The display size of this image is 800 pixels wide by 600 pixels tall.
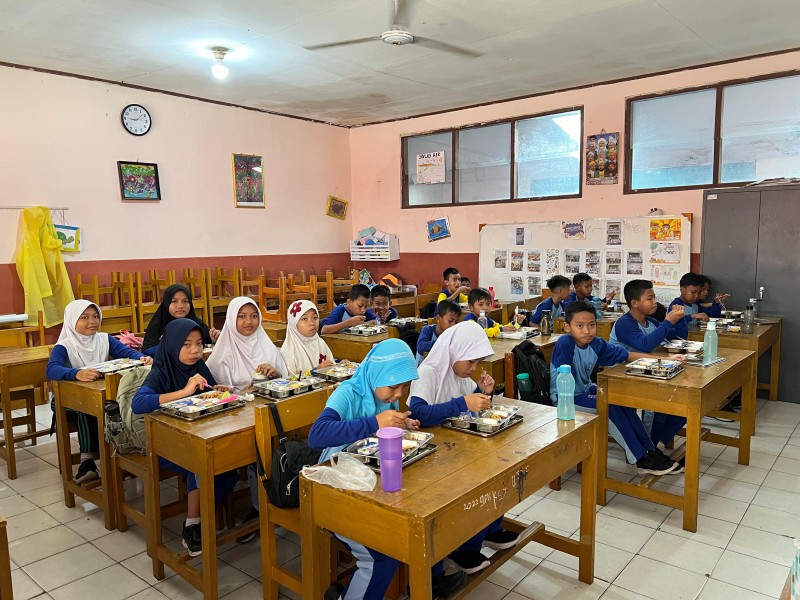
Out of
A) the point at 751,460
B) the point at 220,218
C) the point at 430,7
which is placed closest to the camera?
the point at 751,460

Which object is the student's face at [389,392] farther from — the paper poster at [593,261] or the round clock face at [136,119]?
the round clock face at [136,119]

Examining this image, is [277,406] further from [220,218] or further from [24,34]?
[220,218]

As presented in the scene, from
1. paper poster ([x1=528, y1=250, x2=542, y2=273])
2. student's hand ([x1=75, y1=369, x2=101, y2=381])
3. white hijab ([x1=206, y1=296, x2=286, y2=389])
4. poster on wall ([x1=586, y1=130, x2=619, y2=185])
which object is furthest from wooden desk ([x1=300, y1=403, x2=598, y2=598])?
paper poster ([x1=528, y1=250, x2=542, y2=273])

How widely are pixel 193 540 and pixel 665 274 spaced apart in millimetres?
5593

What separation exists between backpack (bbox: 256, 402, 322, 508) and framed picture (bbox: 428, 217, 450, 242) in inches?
246

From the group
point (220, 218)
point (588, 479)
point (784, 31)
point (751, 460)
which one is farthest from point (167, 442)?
point (784, 31)

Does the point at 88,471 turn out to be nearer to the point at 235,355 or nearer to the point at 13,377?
the point at 13,377

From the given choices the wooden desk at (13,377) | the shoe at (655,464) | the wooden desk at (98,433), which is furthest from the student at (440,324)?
the wooden desk at (13,377)

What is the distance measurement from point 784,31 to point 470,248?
13.9ft

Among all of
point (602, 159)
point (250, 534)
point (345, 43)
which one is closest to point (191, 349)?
point (250, 534)

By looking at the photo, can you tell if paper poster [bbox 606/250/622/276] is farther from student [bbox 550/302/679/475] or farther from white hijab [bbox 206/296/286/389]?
white hijab [bbox 206/296/286/389]

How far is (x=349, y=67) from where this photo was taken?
603 centimetres

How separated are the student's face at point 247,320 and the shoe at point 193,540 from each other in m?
1.16

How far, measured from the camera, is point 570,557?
9.63 feet
